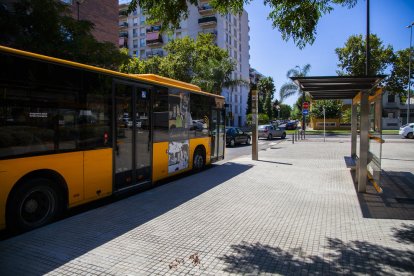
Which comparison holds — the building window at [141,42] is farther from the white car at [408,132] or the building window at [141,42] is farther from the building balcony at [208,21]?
the white car at [408,132]

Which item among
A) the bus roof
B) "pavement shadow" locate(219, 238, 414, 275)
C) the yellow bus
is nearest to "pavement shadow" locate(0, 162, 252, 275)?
the yellow bus

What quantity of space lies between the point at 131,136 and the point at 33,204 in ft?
8.77

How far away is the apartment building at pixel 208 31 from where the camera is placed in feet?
217

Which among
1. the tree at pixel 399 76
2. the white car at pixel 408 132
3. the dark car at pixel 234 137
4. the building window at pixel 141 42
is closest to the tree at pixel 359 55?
the tree at pixel 399 76

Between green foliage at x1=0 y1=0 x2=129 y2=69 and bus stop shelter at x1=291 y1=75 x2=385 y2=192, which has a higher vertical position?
green foliage at x1=0 y1=0 x2=129 y2=69

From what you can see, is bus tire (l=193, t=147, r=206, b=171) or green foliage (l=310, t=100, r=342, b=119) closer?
bus tire (l=193, t=147, r=206, b=171)

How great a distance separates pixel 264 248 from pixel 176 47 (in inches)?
1401

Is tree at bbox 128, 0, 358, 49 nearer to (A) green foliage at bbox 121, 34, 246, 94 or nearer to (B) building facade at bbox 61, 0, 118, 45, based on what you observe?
(B) building facade at bbox 61, 0, 118, 45

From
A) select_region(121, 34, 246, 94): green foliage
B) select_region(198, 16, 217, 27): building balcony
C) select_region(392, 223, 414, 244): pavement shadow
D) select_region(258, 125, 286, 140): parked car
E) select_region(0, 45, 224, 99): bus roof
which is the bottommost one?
select_region(392, 223, 414, 244): pavement shadow

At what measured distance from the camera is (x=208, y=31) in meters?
66.6

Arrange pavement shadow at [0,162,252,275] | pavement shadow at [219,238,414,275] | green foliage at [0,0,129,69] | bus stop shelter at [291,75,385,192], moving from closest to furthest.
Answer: pavement shadow at [219,238,414,275], pavement shadow at [0,162,252,275], bus stop shelter at [291,75,385,192], green foliage at [0,0,129,69]

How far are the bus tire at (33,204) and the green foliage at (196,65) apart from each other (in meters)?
27.8

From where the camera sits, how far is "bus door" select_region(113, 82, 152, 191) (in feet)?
24.0

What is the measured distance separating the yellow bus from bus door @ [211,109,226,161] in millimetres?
3351
